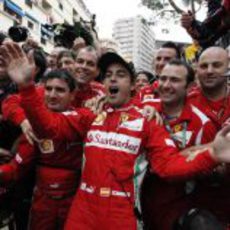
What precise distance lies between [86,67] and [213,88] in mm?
1394

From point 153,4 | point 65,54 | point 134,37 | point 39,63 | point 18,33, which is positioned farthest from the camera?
point 134,37

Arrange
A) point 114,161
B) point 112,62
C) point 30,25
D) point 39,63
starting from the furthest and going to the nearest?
point 30,25 → point 39,63 → point 112,62 → point 114,161

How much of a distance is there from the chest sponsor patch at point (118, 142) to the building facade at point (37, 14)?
2191 cm

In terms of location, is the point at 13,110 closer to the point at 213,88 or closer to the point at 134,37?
the point at 213,88

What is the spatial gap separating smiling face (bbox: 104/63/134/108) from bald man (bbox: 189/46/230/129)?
0.56 m

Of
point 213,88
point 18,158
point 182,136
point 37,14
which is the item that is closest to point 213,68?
point 213,88

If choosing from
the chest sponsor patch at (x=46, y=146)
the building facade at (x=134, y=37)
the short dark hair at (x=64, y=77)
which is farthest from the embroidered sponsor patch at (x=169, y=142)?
the building facade at (x=134, y=37)

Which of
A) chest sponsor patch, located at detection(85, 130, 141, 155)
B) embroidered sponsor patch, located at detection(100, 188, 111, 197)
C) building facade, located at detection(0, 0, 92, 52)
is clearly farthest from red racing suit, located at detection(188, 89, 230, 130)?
building facade, located at detection(0, 0, 92, 52)

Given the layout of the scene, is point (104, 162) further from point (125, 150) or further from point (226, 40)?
point (226, 40)

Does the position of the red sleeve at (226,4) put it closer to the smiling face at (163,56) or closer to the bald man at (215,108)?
A: the smiling face at (163,56)

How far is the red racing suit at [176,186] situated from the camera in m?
3.70

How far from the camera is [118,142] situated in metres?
3.49

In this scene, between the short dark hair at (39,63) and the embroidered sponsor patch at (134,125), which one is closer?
the embroidered sponsor patch at (134,125)

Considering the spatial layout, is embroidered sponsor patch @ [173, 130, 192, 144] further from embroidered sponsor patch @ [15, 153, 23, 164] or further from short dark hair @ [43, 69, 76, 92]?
embroidered sponsor patch @ [15, 153, 23, 164]
